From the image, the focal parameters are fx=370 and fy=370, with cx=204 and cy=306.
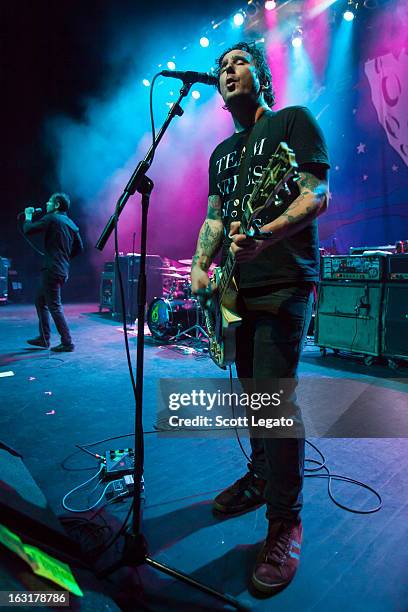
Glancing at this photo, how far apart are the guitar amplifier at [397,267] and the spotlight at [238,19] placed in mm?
8010

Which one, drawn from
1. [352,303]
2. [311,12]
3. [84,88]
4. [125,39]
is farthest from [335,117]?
[84,88]

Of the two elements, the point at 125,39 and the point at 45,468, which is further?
the point at 125,39

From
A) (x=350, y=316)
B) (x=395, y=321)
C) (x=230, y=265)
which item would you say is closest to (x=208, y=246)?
(x=230, y=265)

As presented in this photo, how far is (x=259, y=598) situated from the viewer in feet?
4.25

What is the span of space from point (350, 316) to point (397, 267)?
84 centimetres

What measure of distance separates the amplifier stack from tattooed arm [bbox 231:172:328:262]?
3620 mm

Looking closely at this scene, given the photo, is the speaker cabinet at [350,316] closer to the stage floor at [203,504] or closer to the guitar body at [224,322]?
the stage floor at [203,504]

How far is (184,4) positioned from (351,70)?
14.4 feet

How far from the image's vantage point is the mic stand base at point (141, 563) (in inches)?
49.7

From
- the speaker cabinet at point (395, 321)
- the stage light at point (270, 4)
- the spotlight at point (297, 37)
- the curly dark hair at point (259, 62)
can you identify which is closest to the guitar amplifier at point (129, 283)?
the speaker cabinet at point (395, 321)

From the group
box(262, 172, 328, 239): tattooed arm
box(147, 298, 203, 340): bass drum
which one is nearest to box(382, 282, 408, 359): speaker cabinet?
box(147, 298, 203, 340): bass drum

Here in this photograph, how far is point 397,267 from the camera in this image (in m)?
4.50

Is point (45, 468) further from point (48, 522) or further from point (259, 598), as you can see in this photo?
point (259, 598)

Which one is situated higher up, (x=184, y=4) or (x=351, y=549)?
(x=184, y=4)
